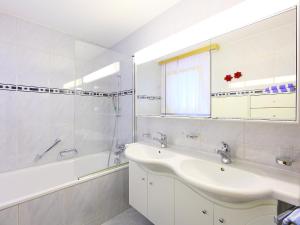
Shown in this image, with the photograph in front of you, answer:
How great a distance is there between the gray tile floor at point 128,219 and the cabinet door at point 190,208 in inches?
28.5

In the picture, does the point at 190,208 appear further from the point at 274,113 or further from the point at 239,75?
the point at 239,75

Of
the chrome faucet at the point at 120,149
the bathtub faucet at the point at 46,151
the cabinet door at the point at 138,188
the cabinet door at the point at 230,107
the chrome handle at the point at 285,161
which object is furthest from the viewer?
the chrome faucet at the point at 120,149

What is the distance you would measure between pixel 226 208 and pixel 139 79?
1.71 metres

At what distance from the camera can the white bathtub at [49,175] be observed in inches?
68.0

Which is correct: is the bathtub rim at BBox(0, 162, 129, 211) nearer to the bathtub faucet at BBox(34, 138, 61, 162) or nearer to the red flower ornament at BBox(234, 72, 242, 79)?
the bathtub faucet at BBox(34, 138, 61, 162)

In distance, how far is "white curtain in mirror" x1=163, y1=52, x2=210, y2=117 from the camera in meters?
1.43

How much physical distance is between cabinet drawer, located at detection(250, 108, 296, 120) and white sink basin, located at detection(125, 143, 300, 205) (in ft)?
1.18

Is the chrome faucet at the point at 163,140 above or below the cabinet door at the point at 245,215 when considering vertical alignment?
above

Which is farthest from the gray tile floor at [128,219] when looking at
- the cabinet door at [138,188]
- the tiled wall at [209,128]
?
the tiled wall at [209,128]

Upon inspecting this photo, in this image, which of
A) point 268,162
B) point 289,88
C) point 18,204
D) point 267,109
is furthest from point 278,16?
point 18,204

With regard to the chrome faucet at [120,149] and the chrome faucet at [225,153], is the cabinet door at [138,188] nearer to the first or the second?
the chrome faucet at [120,149]

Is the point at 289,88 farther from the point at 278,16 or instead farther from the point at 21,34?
the point at 21,34

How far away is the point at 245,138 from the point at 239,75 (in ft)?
1.63

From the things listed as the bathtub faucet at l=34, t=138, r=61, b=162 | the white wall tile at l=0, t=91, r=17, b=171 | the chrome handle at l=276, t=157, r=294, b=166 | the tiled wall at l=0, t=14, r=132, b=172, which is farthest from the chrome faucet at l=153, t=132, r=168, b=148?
A: the white wall tile at l=0, t=91, r=17, b=171
